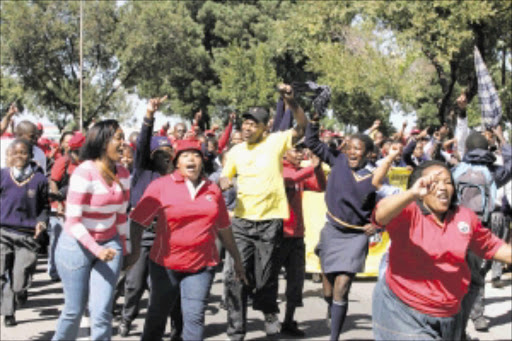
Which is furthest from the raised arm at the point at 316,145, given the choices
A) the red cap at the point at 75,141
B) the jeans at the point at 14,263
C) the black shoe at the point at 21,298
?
the black shoe at the point at 21,298

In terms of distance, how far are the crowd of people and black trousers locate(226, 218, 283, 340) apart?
0.01 m

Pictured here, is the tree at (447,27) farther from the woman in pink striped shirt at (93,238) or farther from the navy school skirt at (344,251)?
the woman in pink striped shirt at (93,238)

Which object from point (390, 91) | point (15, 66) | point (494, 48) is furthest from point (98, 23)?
point (494, 48)

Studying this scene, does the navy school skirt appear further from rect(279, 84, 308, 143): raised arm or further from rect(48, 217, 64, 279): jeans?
rect(48, 217, 64, 279): jeans

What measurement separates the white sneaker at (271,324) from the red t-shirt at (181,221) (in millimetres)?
1730

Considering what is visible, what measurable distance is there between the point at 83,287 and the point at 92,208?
1.93ft

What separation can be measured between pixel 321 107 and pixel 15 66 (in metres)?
31.5

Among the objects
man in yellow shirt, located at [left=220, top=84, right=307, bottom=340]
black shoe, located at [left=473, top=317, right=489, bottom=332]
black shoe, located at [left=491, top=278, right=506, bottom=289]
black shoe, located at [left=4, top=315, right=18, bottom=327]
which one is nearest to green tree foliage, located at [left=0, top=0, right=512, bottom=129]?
black shoe, located at [left=491, top=278, right=506, bottom=289]

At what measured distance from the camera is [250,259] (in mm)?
6492

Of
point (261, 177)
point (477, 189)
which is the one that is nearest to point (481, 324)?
point (477, 189)

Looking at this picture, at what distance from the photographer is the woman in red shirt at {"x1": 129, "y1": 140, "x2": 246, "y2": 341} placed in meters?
5.18

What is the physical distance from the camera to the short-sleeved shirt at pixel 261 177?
252 inches

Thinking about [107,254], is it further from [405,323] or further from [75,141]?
[75,141]

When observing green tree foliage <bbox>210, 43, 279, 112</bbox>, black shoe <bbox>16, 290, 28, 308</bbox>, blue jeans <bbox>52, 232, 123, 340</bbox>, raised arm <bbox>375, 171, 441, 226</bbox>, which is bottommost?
black shoe <bbox>16, 290, 28, 308</bbox>
